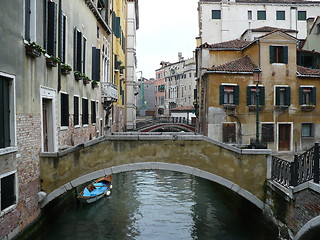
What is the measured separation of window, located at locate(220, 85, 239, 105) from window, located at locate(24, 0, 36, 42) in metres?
11.2

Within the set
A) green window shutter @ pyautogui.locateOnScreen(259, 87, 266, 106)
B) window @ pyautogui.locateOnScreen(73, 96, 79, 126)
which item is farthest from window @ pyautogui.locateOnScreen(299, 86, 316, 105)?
window @ pyautogui.locateOnScreen(73, 96, 79, 126)

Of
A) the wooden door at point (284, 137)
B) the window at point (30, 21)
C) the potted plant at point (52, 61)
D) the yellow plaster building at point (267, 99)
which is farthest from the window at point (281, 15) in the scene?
the window at point (30, 21)

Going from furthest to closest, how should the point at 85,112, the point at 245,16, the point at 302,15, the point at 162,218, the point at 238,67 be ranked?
the point at 302,15 < the point at 245,16 < the point at 238,67 < the point at 85,112 < the point at 162,218

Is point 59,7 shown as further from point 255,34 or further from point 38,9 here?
point 255,34

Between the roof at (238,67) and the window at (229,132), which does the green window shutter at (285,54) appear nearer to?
the roof at (238,67)

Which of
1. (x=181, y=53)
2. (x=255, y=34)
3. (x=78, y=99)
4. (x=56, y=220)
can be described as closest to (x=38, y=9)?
(x=78, y=99)

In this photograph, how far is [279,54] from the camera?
1891cm

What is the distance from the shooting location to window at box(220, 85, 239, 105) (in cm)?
1831

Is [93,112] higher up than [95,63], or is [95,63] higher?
[95,63]

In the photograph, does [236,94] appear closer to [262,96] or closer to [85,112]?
[262,96]

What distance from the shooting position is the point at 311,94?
19.0 m

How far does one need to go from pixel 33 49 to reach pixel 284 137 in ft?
47.4

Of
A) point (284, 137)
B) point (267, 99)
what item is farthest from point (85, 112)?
point (284, 137)

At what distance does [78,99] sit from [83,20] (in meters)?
3.26
